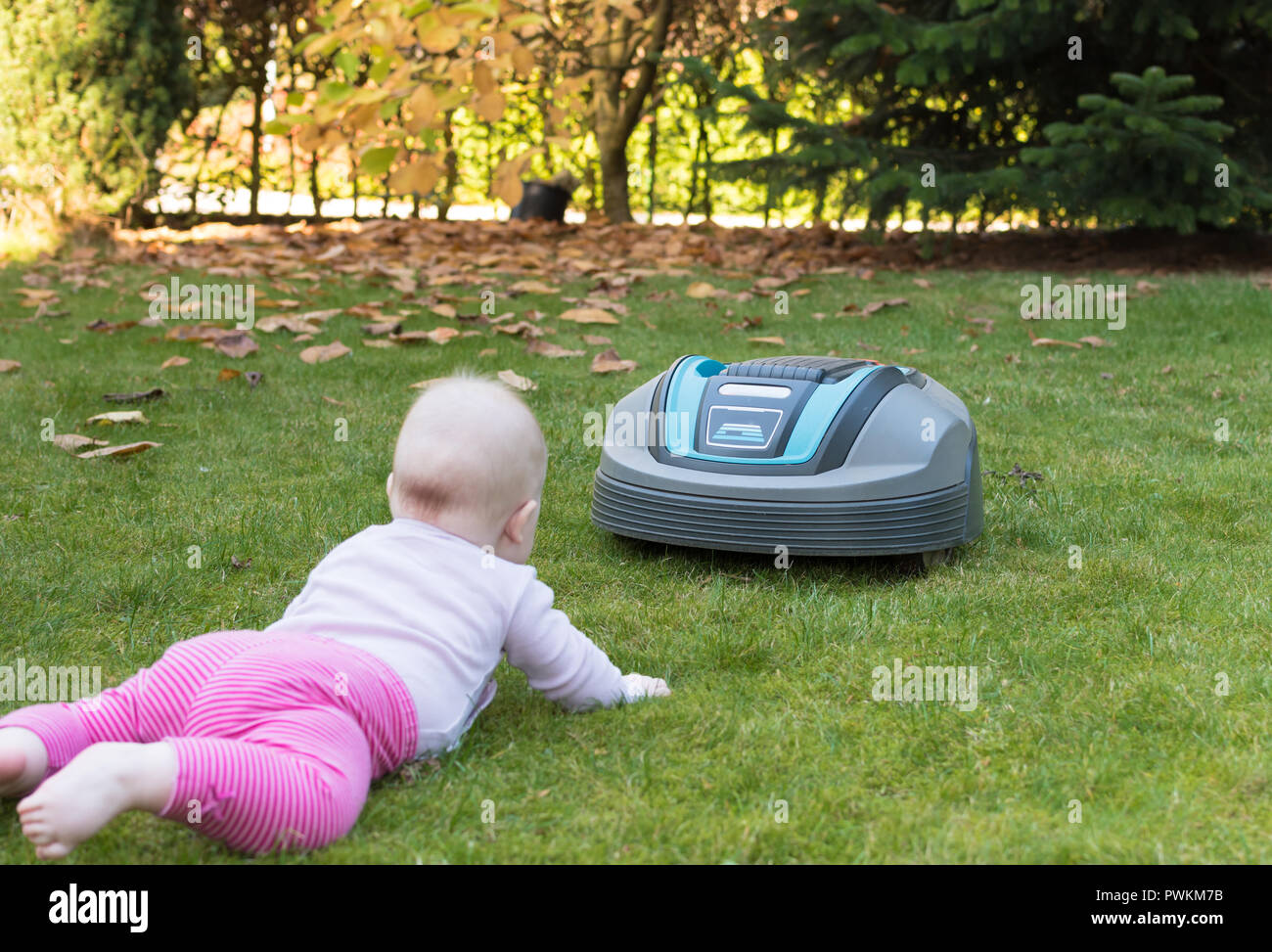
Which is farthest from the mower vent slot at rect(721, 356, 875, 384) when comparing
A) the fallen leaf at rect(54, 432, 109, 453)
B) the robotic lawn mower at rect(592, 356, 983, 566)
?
the fallen leaf at rect(54, 432, 109, 453)

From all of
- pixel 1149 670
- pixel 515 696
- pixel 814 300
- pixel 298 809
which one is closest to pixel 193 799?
pixel 298 809

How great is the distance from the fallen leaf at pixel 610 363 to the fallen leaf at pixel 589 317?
78 centimetres

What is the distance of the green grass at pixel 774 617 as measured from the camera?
1.76 m

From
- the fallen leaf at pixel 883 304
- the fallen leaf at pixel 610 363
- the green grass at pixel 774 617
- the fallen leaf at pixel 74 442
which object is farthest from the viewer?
the fallen leaf at pixel 883 304

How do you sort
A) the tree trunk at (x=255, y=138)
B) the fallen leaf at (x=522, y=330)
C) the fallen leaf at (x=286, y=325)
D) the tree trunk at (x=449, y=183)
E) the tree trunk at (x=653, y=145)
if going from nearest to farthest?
the fallen leaf at (x=522, y=330) < the fallen leaf at (x=286, y=325) < the tree trunk at (x=255, y=138) < the tree trunk at (x=449, y=183) < the tree trunk at (x=653, y=145)

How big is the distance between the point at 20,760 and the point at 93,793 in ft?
1.12

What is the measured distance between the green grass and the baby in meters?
0.08

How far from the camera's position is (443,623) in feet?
6.53

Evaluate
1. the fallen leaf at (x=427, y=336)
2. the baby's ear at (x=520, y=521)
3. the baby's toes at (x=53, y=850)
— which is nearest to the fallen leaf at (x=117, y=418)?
the fallen leaf at (x=427, y=336)

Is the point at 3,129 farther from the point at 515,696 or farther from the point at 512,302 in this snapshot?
the point at 515,696

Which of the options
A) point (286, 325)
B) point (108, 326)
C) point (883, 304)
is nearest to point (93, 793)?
point (286, 325)

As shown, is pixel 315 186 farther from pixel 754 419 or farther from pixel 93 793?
pixel 93 793

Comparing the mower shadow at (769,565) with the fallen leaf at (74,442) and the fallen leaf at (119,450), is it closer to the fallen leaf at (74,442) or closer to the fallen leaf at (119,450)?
the fallen leaf at (119,450)

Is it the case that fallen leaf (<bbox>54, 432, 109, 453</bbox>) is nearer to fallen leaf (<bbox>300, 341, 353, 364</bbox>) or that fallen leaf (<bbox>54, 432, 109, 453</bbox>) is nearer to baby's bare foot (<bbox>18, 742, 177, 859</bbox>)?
fallen leaf (<bbox>300, 341, 353, 364</bbox>)
